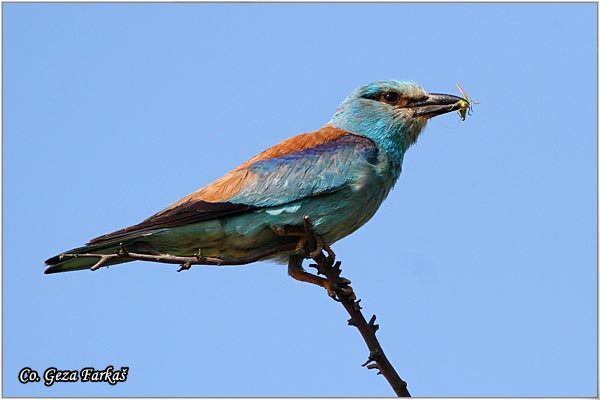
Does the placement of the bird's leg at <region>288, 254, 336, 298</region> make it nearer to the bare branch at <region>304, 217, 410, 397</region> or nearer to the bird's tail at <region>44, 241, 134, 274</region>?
the bare branch at <region>304, 217, 410, 397</region>

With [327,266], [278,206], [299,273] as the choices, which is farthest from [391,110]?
[327,266]

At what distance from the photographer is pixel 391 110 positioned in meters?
6.88

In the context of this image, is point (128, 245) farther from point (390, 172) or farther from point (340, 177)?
point (390, 172)

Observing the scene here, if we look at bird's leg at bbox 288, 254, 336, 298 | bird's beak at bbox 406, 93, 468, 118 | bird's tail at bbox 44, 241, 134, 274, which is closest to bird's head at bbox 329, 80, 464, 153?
bird's beak at bbox 406, 93, 468, 118

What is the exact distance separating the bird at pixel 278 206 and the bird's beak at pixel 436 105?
404 millimetres

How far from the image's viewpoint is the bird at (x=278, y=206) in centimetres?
583

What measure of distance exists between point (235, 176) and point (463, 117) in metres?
1.89

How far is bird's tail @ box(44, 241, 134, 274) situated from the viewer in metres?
5.65

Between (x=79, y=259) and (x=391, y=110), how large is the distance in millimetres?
2579

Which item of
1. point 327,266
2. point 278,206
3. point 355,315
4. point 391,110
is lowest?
point 355,315

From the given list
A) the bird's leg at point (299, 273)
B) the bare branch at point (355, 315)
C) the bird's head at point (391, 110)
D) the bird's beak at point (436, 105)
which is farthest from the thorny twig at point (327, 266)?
the bird's beak at point (436, 105)

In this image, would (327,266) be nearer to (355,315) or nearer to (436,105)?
(355,315)

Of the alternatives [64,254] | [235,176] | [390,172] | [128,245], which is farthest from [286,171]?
[64,254]

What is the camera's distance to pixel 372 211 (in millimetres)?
6281
